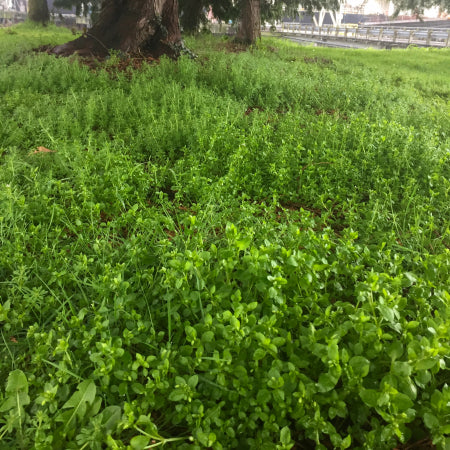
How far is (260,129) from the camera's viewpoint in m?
4.74

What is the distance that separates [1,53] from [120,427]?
33.4ft

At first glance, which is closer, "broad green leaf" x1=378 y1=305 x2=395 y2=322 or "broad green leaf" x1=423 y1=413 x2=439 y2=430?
"broad green leaf" x1=423 y1=413 x2=439 y2=430

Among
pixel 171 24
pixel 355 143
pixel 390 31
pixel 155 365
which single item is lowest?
pixel 155 365

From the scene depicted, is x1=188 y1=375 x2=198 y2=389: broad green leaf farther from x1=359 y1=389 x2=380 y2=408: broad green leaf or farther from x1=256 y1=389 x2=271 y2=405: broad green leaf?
x1=359 y1=389 x2=380 y2=408: broad green leaf

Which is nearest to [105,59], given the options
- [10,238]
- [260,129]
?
[260,129]

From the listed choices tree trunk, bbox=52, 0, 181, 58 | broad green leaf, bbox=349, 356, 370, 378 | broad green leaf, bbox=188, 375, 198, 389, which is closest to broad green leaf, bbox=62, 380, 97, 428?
broad green leaf, bbox=188, 375, 198, 389

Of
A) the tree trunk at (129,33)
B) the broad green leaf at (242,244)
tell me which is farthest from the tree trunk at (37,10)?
the broad green leaf at (242,244)

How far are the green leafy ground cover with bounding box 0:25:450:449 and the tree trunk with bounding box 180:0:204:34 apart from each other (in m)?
10.5

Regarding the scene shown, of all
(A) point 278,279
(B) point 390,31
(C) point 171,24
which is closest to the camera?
(A) point 278,279

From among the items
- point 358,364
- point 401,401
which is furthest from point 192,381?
point 401,401

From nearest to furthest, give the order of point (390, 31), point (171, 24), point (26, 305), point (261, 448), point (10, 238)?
A: point (261, 448) < point (26, 305) < point (10, 238) < point (171, 24) < point (390, 31)

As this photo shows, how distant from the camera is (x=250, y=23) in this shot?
573 inches

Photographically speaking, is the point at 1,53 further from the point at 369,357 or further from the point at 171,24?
the point at 369,357

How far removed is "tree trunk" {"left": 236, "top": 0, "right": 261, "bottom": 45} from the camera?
46.9 feet
